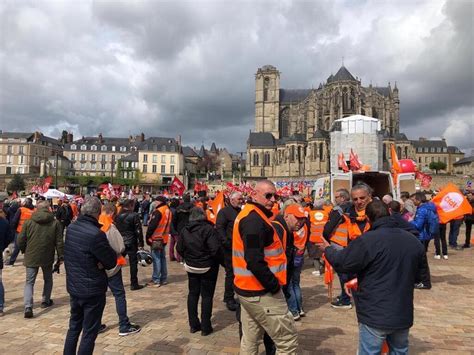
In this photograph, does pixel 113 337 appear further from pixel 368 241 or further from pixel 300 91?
pixel 300 91

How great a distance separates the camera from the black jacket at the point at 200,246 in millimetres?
5184

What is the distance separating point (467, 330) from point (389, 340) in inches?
129

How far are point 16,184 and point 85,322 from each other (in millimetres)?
71547

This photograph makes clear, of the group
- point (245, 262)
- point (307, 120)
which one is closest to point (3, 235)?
point (245, 262)

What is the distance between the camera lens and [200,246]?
520cm

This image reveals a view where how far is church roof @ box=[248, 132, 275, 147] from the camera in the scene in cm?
7653

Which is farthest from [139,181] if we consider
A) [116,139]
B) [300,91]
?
[300,91]

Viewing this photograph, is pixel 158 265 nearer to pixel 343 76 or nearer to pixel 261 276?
pixel 261 276

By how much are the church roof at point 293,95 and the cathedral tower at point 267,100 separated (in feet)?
9.23

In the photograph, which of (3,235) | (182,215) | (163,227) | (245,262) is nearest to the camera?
(245,262)

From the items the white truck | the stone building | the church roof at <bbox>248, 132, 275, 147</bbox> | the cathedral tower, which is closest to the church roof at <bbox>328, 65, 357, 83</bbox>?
the stone building

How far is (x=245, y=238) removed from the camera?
330cm

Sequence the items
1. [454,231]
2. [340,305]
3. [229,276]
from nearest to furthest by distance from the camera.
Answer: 1. [229,276]
2. [340,305]
3. [454,231]

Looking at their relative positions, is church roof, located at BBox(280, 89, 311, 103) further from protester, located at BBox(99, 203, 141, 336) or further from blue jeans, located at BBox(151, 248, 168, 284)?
protester, located at BBox(99, 203, 141, 336)
